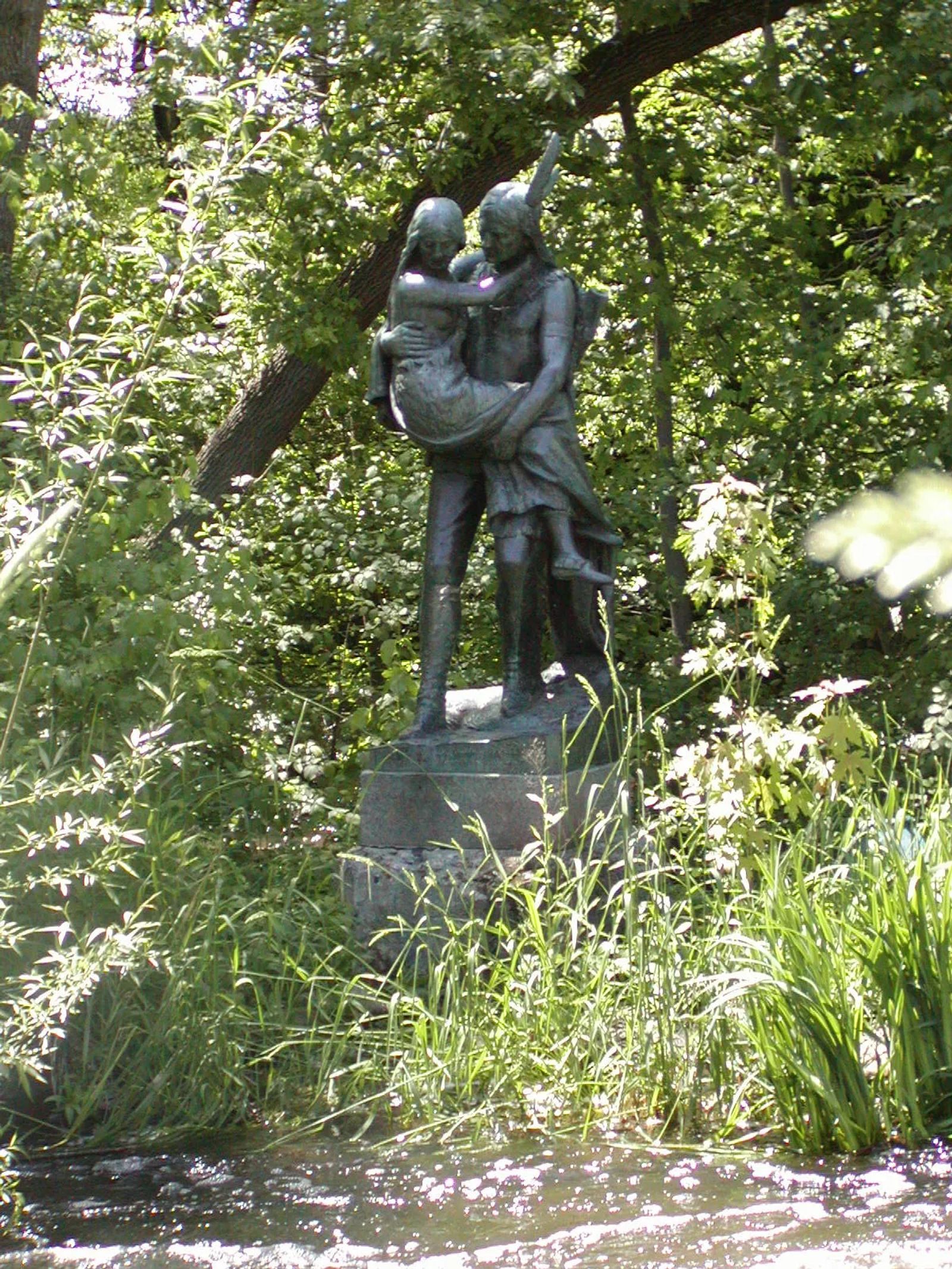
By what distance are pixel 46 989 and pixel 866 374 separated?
21.3ft

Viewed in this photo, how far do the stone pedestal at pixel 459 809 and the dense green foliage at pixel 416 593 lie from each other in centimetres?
18

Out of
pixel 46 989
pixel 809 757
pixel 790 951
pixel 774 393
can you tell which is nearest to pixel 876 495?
pixel 790 951

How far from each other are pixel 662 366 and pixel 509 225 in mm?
4082

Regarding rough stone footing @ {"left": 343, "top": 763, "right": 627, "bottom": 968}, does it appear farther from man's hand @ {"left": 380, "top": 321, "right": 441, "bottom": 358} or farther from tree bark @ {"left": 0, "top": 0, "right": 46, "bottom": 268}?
tree bark @ {"left": 0, "top": 0, "right": 46, "bottom": 268}

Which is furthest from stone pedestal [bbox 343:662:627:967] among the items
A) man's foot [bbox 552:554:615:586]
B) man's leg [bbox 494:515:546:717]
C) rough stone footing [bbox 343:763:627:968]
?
man's foot [bbox 552:554:615:586]

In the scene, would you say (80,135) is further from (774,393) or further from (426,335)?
(774,393)

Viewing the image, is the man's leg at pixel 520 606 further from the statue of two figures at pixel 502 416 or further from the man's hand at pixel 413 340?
the man's hand at pixel 413 340

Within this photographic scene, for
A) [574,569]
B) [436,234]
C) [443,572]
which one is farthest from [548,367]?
[443,572]

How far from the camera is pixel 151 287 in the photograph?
→ 25.9 ft

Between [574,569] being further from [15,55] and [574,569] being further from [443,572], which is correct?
[15,55]

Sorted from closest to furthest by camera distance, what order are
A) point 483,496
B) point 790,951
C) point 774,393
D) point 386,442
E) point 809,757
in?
point 790,951
point 809,757
point 483,496
point 774,393
point 386,442

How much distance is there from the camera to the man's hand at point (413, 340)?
534 centimetres

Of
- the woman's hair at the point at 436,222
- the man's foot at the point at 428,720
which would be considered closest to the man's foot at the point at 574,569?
the man's foot at the point at 428,720

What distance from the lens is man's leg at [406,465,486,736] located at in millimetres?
5633
